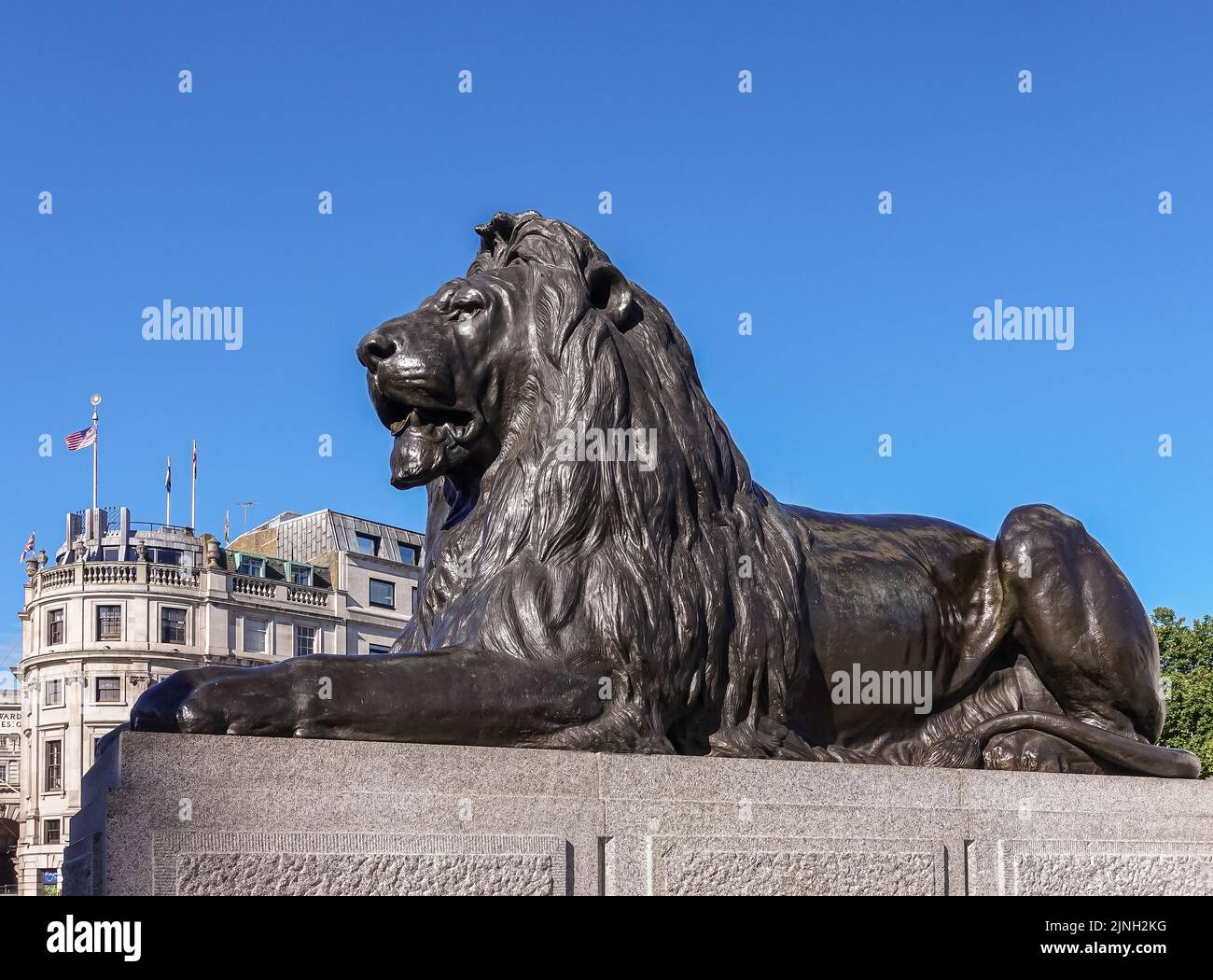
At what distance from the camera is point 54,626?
204 ft

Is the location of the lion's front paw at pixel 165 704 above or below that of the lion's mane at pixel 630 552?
below

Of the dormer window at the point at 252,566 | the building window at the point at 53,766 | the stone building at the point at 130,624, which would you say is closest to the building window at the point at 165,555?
the stone building at the point at 130,624

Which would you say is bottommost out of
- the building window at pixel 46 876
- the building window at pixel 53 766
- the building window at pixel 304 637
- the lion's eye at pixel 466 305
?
the building window at pixel 46 876

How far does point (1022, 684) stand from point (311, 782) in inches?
147

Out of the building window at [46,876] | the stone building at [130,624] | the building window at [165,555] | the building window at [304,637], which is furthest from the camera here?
the building window at [304,637]

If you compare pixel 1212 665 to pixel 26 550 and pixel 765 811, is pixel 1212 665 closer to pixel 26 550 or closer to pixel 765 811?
pixel 765 811

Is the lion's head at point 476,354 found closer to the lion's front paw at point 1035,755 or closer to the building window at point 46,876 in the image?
the lion's front paw at point 1035,755

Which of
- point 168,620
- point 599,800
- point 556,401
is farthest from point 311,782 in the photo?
point 168,620

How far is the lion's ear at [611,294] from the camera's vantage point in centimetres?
643

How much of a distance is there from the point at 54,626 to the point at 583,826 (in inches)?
2418

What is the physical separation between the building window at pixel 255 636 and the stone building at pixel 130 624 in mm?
39

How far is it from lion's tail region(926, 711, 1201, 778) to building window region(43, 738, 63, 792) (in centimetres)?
5881

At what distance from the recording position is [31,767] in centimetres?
6122

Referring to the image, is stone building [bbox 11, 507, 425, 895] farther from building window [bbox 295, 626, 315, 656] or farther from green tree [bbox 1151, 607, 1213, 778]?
green tree [bbox 1151, 607, 1213, 778]
